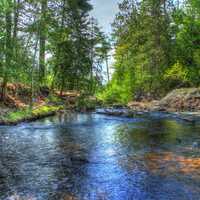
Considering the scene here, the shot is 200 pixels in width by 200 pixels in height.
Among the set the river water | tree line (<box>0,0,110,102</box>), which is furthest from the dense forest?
the river water

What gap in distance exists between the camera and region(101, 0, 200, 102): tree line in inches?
1624

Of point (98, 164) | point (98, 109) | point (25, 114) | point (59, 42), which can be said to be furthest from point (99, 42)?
point (98, 164)

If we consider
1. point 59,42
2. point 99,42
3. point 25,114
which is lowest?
point 25,114

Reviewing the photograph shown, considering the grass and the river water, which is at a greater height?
the grass

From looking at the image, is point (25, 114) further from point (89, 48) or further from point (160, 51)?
point (160, 51)

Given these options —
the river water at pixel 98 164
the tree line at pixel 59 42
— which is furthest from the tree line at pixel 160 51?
the river water at pixel 98 164

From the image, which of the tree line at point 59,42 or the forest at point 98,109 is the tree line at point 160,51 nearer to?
the forest at point 98,109

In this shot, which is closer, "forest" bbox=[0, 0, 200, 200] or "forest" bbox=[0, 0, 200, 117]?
"forest" bbox=[0, 0, 200, 200]

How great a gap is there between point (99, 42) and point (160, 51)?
43.4ft

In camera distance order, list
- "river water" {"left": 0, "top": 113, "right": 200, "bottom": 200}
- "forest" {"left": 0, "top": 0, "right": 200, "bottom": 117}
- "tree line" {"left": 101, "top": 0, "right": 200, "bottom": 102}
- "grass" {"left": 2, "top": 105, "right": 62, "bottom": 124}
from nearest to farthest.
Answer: "river water" {"left": 0, "top": 113, "right": 200, "bottom": 200}
"grass" {"left": 2, "top": 105, "right": 62, "bottom": 124}
"forest" {"left": 0, "top": 0, "right": 200, "bottom": 117}
"tree line" {"left": 101, "top": 0, "right": 200, "bottom": 102}

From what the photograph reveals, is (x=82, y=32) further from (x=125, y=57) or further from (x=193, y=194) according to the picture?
(x=193, y=194)

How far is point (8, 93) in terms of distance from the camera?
2875 centimetres

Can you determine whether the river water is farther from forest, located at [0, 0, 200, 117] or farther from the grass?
forest, located at [0, 0, 200, 117]

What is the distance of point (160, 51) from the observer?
1791 inches
